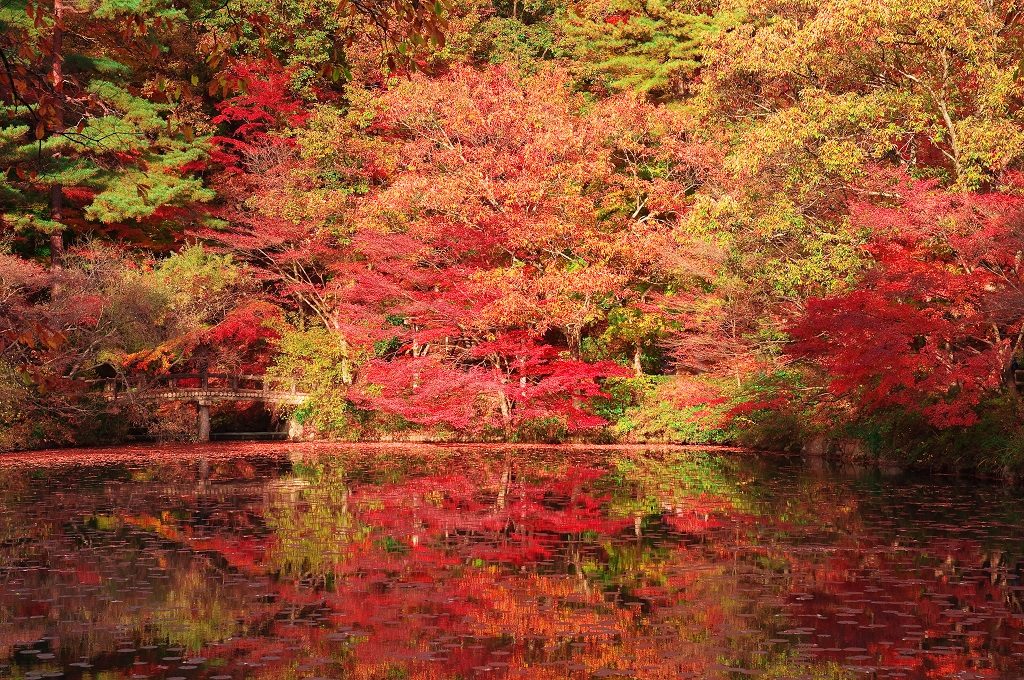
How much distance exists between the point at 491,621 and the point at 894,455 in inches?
562

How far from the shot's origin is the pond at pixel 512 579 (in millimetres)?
7316

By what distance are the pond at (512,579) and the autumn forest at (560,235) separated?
393 centimetres

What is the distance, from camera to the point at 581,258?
92.8 ft

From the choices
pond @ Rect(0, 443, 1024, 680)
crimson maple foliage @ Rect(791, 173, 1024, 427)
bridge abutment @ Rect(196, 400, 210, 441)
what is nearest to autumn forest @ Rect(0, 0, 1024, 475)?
crimson maple foliage @ Rect(791, 173, 1024, 427)

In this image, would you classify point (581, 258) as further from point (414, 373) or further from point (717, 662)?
point (717, 662)

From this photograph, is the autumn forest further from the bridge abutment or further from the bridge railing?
the bridge abutment

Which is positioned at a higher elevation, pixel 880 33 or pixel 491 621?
pixel 880 33

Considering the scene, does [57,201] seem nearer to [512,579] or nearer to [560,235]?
[560,235]

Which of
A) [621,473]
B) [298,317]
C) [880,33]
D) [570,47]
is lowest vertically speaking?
[621,473]

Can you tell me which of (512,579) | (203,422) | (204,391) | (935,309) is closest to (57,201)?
(204,391)

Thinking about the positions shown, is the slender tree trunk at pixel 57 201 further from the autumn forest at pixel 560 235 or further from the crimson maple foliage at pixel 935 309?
the crimson maple foliage at pixel 935 309

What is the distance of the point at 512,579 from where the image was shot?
33.0 feet

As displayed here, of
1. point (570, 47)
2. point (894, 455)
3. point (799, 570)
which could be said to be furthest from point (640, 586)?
point (570, 47)

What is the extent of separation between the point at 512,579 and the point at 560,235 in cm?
1863
